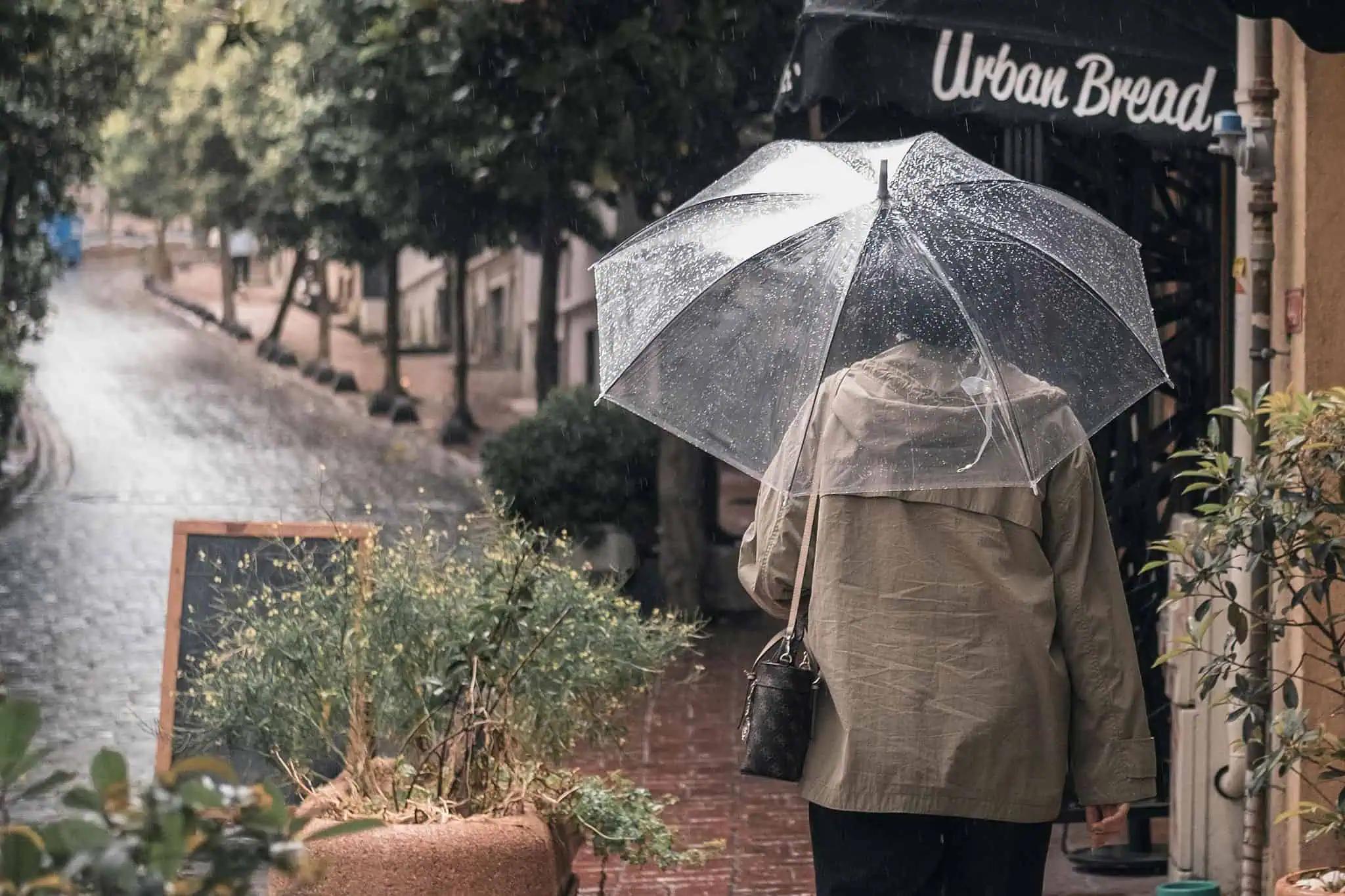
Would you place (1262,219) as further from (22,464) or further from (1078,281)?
(22,464)

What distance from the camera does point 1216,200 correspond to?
24.4 feet

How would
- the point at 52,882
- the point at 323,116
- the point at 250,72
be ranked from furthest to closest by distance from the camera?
the point at 250,72 → the point at 323,116 → the point at 52,882

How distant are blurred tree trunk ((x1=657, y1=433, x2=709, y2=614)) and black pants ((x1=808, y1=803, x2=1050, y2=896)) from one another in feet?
30.9

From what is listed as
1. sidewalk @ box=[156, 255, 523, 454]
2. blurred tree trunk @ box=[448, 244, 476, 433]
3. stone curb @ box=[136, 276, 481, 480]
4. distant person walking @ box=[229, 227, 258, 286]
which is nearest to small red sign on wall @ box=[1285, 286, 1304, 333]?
stone curb @ box=[136, 276, 481, 480]

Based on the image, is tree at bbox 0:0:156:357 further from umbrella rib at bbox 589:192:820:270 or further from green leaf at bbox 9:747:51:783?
green leaf at bbox 9:747:51:783

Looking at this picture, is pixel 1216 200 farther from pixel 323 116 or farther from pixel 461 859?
pixel 323 116

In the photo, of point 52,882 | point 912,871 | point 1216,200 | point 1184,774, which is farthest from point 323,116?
point 52,882

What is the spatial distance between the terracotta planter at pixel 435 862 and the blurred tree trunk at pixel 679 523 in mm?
8974

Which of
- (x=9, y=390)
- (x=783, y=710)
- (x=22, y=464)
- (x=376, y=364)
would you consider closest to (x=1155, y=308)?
(x=783, y=710)

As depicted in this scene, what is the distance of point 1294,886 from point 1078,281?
136 centimetres

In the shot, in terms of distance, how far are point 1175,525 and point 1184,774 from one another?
0.85 meters

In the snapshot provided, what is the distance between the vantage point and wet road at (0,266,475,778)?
33.4 feet

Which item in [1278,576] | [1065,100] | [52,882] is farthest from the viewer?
[1065,100]

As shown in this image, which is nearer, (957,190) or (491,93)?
(957,190)
